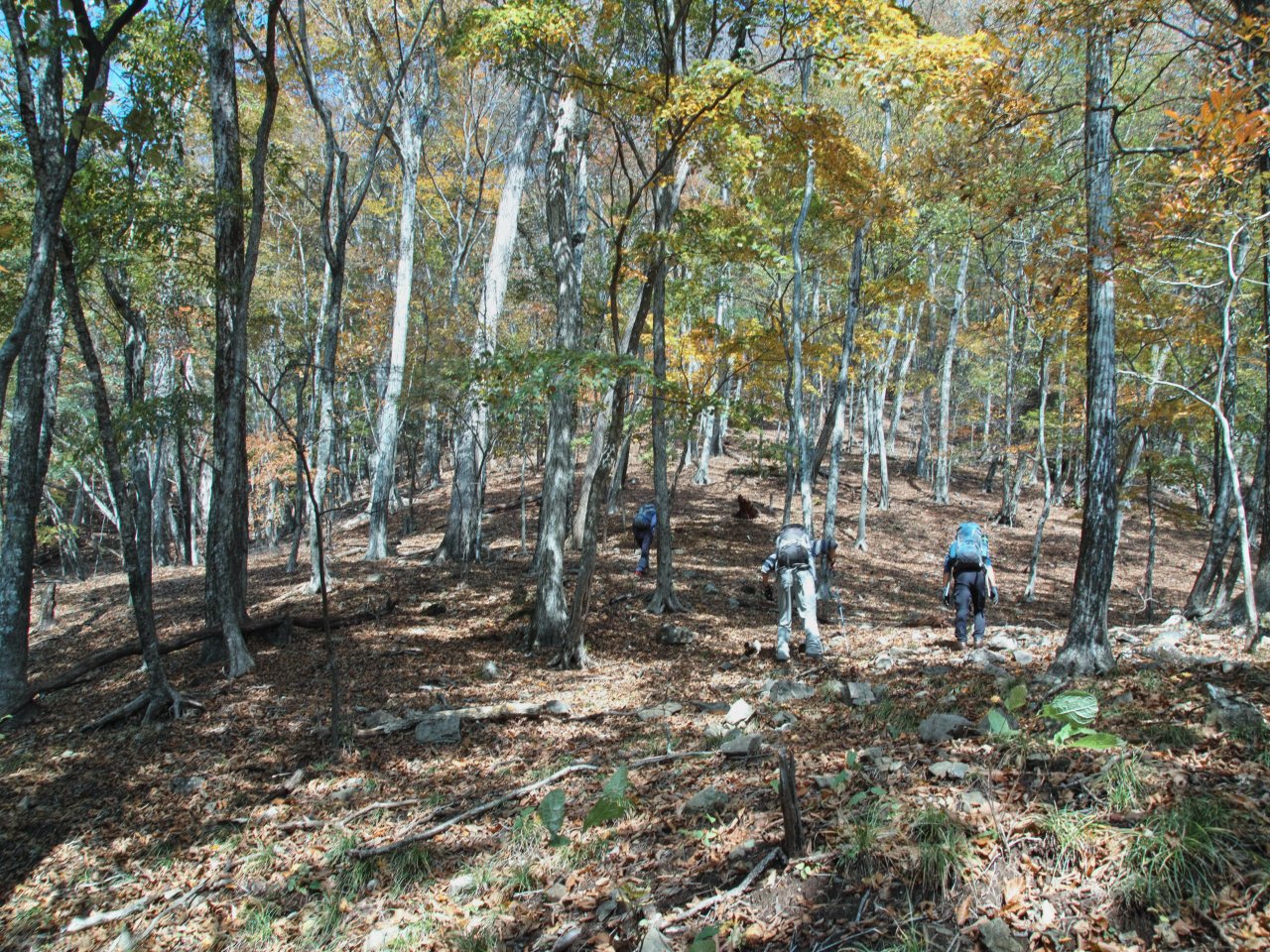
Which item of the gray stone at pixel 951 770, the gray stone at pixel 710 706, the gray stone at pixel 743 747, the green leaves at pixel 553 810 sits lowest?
the gray stone at pixel 710 706

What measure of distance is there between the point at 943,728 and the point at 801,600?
3480 millimetres

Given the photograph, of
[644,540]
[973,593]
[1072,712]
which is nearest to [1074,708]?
[1072,712]

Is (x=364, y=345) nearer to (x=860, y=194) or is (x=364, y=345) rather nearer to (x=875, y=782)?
(x=860, y=194)

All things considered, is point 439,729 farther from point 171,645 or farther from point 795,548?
point 795,548

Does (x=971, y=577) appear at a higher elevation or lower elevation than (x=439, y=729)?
higher

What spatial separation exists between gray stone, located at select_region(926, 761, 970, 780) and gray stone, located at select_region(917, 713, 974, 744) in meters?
0.51

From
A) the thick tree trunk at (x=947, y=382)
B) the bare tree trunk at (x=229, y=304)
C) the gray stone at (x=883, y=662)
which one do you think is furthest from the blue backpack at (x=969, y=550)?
the thick tree trunk at (x=947, y=382)

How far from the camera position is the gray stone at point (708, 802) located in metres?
3.52

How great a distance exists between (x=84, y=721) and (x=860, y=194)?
11.5 m

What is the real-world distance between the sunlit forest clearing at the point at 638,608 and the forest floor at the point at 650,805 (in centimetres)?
2

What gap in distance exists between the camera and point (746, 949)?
2490 mm

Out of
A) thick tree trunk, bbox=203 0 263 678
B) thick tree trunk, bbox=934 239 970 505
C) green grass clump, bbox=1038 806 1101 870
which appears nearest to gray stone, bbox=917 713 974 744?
green grass clump, bbox=1038 806 1101 870

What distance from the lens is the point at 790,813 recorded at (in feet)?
9.45

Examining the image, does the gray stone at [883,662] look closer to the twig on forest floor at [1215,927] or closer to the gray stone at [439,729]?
the gray stone at [439,729]
